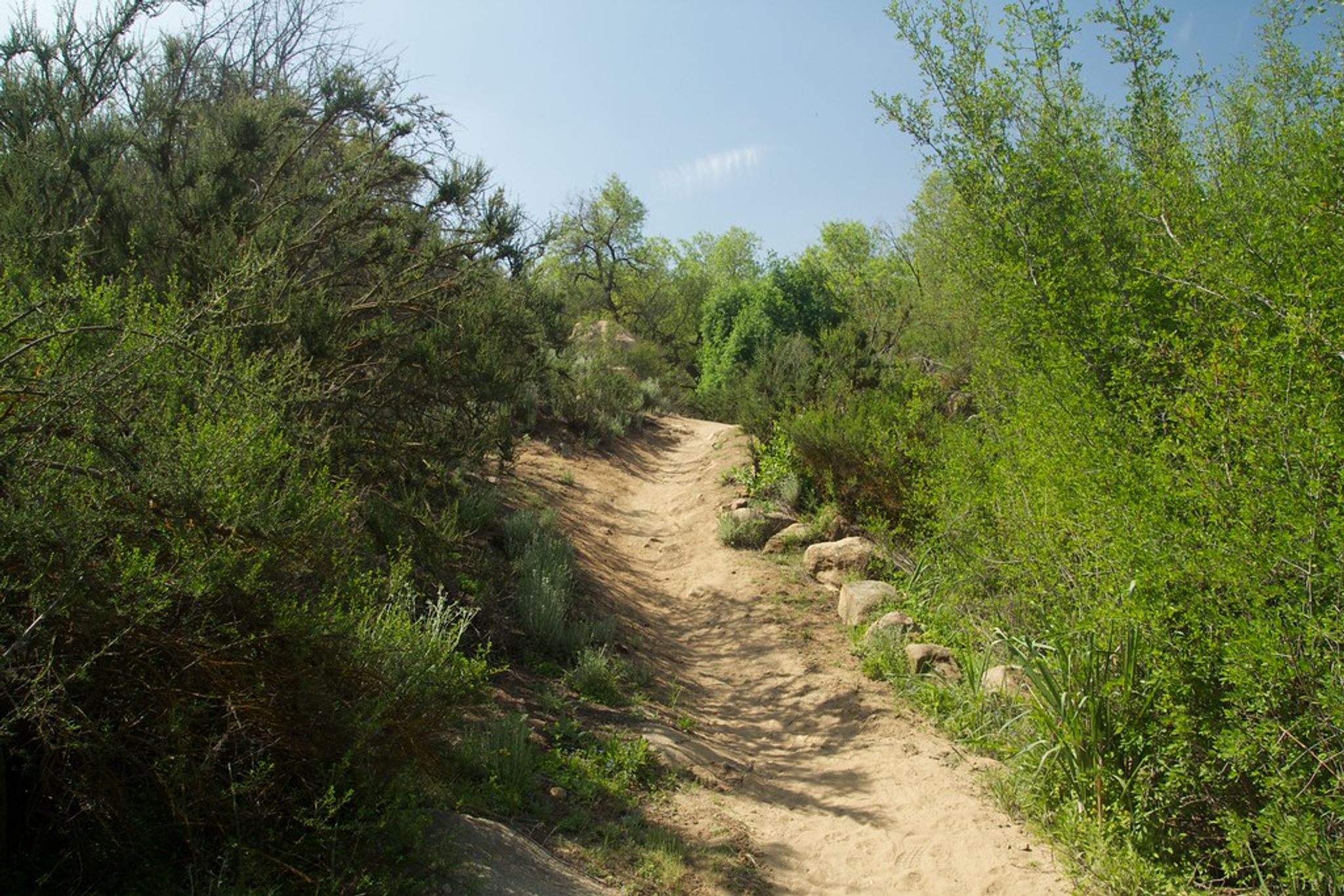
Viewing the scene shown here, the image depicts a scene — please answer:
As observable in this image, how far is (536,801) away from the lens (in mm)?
4613

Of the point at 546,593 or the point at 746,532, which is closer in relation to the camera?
the point at 546,593

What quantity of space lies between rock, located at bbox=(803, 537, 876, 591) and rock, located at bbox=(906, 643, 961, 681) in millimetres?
2100

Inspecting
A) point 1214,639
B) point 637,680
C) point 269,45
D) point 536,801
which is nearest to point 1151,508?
point 1214,639

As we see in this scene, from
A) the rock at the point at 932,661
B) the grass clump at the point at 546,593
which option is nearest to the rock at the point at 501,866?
the grass clump at the point at 546,593

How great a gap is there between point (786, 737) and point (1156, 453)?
11.3 feet

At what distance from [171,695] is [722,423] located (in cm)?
1820

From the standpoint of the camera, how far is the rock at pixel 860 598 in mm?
8234

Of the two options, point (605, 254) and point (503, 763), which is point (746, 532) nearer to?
point (503, 763)

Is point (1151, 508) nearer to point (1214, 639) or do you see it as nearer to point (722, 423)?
point (1214, 639)

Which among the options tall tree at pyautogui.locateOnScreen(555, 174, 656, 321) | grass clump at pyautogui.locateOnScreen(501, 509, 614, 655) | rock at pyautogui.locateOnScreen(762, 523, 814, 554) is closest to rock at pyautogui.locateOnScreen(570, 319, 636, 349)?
tall tree at pyautogui.locateOnScreen(555, 174, 656, 321)

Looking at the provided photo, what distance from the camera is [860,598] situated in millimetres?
8352

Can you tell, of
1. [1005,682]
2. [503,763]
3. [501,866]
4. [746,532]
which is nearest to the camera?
[501,866]

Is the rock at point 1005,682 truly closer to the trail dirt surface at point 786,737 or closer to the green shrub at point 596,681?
the trail dirt surface at point 786,737

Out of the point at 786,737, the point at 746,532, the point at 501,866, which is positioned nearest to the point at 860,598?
the point at 786,737
